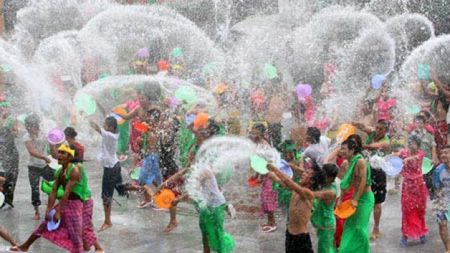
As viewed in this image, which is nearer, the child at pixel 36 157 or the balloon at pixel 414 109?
the child at pixel 36 157

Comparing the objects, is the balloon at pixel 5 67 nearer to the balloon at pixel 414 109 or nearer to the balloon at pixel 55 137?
the balloon at pixel 55 137

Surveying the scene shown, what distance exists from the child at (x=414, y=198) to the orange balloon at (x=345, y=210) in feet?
5.62

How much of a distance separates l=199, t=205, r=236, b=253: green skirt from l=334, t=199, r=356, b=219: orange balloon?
46.0 inches

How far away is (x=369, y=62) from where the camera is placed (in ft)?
58.1

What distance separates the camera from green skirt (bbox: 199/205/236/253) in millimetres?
7742

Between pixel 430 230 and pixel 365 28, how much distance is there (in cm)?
999

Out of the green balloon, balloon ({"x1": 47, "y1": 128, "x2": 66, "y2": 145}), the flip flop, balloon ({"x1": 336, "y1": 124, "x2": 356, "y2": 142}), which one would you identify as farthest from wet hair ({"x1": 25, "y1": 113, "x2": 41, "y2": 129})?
the green balloon

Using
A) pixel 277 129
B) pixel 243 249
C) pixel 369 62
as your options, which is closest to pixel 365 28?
pixel 369 62

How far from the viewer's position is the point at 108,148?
9508 mm

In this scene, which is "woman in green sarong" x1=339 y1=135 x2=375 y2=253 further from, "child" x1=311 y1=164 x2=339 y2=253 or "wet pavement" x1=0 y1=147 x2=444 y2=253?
"wet pavement" x1=0 y1=147 x2=444 y2=253

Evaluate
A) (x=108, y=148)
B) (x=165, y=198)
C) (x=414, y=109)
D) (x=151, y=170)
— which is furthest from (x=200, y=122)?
(x=414, y=109)

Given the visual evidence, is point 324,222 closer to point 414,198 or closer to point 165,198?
point 165,198

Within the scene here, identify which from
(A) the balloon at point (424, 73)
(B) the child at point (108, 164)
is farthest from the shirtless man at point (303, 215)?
(A) the balloon at point (424, 73)

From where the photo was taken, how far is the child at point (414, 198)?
877 centimetres
